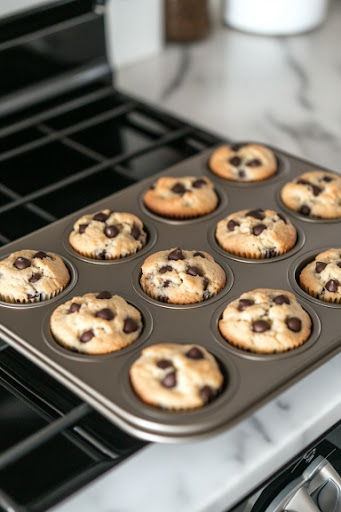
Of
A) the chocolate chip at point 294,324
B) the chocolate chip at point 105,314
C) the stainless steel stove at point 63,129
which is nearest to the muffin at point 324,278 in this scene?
the chocolate chip at point 294,324

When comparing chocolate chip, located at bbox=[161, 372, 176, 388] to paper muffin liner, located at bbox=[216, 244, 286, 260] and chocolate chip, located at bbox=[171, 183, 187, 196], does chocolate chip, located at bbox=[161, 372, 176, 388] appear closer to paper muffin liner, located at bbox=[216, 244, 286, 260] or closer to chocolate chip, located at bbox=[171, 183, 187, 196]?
paper muffin liner, located at bbox=[216, 244, 286, 260]

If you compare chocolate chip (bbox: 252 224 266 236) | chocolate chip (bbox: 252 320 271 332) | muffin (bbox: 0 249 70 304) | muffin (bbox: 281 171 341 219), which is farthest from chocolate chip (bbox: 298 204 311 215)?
muffin (bbox: 0 249 70 304)

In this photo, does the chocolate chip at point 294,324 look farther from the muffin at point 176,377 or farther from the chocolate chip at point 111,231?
the chocolate chip at point 111,231

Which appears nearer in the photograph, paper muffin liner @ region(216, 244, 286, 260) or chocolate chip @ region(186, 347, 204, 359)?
chocolate chip @ region(186, 347, 204, 359)

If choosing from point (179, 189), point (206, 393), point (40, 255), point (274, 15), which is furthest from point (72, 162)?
point (274, 15)

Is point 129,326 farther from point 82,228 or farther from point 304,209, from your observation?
point 304,209

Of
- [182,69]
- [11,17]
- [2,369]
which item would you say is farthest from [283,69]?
[2,369]

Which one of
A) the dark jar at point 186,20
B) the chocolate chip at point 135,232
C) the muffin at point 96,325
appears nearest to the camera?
the muffin at point 96,325
